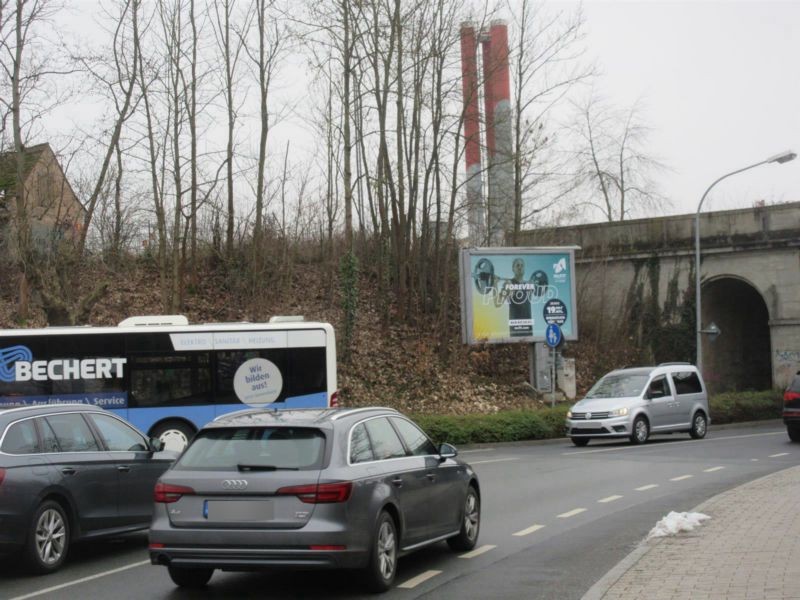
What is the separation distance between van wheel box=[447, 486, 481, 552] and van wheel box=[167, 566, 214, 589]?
2622 millimetres

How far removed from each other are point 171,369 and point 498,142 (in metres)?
22.6

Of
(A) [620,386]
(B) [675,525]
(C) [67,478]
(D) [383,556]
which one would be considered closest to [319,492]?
(D) [383,556]

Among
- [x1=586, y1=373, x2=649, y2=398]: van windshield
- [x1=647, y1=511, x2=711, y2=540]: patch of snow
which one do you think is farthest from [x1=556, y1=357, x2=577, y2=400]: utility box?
[x1=647, y1=511, x2=711, y2=540]: patch of snow

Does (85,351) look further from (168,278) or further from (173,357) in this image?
(168,278)

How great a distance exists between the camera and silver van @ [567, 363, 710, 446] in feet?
85.1

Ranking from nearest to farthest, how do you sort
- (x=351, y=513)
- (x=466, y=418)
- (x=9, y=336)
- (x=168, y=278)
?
(x=351, y=513), (x=9, y=336), (x=466, y=418), (x=168, y=278)

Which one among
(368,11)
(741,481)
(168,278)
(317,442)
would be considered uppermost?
(368,11)

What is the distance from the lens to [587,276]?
146ft

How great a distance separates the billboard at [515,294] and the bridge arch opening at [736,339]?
11.1m

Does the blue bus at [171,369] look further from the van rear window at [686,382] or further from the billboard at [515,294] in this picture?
the billboard at [515,294]

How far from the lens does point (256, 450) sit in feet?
27.7

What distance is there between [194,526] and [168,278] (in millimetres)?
29449

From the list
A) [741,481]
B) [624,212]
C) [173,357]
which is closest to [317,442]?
[741,481]

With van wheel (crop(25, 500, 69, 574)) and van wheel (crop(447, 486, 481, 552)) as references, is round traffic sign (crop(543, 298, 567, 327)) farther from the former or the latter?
van wheel (crop(25, 500, 69, 574))
